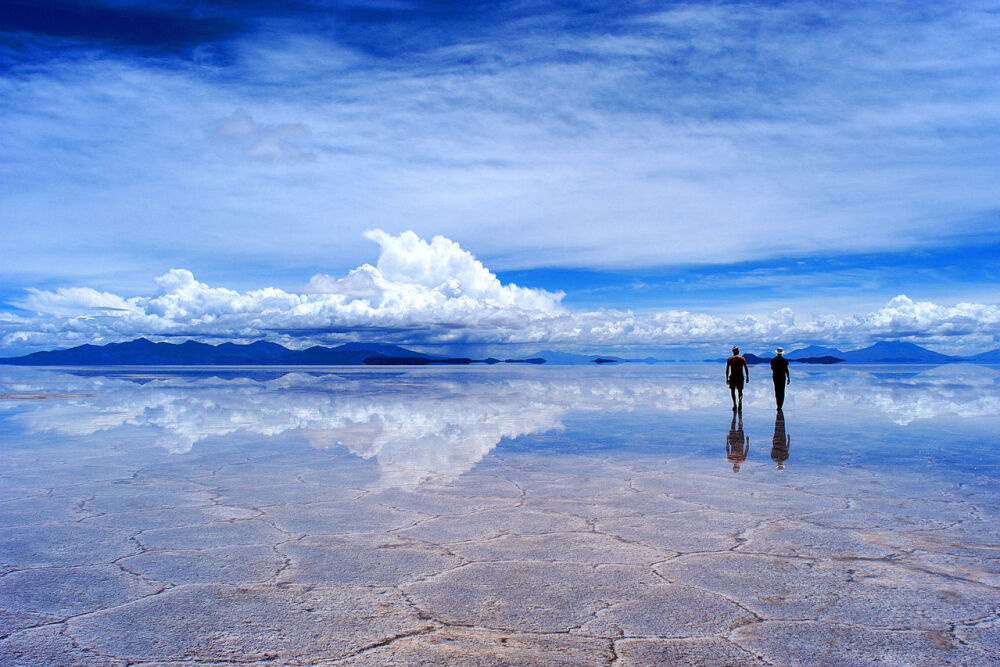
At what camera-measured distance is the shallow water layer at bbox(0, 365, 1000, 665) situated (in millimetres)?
4102

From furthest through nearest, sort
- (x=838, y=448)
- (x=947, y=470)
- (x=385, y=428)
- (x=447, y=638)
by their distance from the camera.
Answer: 1. (x=385, y=428)
2. (x=838, y=448)
3. (x=947, y=470)
4. (x=447, y=638)

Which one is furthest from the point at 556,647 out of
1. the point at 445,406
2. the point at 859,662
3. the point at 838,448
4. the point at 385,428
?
the point at 445,406

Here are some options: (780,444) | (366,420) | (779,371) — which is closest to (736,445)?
(780,444)

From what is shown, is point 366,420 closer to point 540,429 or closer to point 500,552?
point 540,429

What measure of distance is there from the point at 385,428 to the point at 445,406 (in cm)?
644

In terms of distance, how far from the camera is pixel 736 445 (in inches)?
495

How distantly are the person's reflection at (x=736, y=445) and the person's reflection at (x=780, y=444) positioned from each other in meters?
0.45

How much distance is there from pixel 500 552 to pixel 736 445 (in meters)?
7.99

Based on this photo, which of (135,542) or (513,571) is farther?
(135,542)

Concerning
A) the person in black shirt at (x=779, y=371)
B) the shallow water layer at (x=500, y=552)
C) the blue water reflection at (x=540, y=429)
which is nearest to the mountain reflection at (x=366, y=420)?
the blue water reflection at (x=540, y=429)

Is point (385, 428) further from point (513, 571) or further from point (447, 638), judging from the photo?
point (447, 638)

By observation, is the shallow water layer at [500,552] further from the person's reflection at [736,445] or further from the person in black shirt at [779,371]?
the person in black shirt at [779,371]

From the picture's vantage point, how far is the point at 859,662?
12.5ft

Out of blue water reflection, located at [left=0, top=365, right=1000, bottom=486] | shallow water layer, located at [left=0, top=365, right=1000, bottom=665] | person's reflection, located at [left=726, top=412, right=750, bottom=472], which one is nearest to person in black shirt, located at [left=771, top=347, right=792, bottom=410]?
blue water reflection, located at [left=0, top=365, right=1000, bottom=486]
